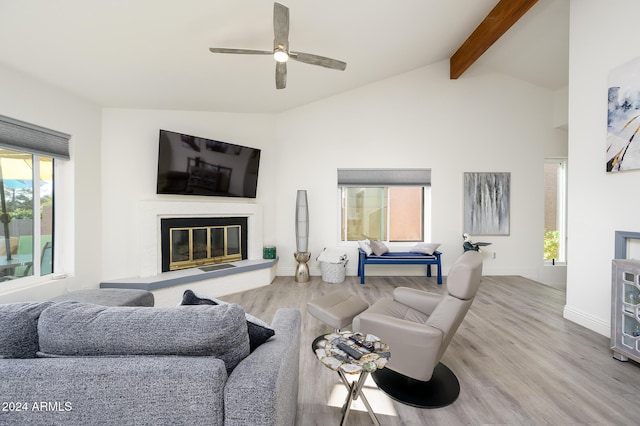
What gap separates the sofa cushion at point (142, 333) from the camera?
951mm

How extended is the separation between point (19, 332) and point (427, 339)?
75.9 inches

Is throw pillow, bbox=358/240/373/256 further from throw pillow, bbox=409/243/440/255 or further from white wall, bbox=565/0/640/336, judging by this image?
white wall, bbox=565/0/640/336

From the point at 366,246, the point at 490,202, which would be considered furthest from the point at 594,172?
the point at 366,246

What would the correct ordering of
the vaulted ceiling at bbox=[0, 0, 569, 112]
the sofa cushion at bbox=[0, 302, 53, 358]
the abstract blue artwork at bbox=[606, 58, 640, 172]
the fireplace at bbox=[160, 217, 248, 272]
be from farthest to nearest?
the fireplace at bbox=[160, 217, 248, 272], the abstract blue artwork at bbox=[606, 58, 640, 172], the vaulted ceiling at bbox=[0, 0, 569, 112], the sofa cushion at bbox=[0, 302, 53, 358]

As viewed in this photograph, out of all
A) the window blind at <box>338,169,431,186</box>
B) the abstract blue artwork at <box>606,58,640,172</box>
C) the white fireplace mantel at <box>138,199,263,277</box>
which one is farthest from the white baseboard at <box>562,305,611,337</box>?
the white fireplace mantel at <box>138,199,263,277</box>

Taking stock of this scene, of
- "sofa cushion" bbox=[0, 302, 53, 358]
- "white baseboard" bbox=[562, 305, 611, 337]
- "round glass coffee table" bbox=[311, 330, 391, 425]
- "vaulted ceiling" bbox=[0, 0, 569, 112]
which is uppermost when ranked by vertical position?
"vaulted ceiling" bbox=[0, 0, 569, 112]

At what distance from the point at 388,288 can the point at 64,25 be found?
14.9ft

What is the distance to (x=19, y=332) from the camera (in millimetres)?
A: 985

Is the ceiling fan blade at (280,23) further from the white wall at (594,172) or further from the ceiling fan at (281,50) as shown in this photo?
the white wall at (594,172)

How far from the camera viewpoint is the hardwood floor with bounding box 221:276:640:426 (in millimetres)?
1560

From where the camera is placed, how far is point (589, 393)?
1.74 meters

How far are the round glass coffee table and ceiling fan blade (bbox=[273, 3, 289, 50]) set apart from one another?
2244 mm

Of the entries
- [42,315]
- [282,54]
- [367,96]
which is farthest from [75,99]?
[367,96]

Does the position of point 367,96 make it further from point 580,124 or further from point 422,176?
point 580,124
